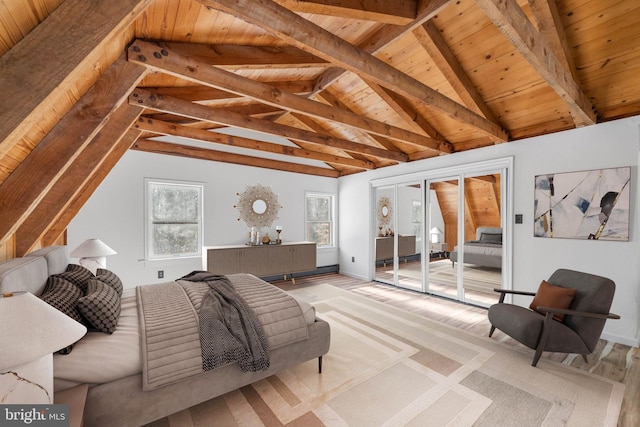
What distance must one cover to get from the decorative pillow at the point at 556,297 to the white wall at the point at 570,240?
34.2 inches

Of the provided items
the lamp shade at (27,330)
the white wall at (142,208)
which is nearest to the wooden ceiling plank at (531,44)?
the lamp shade at (27,330)

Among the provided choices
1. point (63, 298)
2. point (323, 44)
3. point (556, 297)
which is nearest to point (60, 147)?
point (63, 298)

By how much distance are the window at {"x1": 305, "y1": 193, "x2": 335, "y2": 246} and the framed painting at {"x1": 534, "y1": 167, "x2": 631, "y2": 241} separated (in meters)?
4.04

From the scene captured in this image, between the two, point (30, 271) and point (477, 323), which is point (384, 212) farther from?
point (30, 271)

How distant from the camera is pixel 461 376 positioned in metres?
2.29

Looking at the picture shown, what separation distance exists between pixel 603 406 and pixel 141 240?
5633 millimetres

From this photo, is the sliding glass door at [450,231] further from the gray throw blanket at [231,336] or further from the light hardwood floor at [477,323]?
the gray throw blanket at [231,336]

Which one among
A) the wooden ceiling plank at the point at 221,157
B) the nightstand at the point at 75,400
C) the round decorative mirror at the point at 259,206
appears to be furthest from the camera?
the round decorative mirror at the point at 259,206

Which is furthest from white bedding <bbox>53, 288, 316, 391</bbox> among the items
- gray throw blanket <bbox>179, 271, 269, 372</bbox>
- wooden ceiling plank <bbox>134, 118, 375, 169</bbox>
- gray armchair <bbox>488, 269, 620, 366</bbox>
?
gray armchair <bbox>488, 269, 620, 366</bbox>

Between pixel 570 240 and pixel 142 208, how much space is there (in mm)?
6078

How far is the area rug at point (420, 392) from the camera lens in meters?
1.83

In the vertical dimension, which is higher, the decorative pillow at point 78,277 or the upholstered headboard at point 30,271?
the upholstered headboard at point 30,271

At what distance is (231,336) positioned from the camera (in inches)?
75.5

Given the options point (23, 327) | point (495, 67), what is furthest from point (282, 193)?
point (23, 327)
